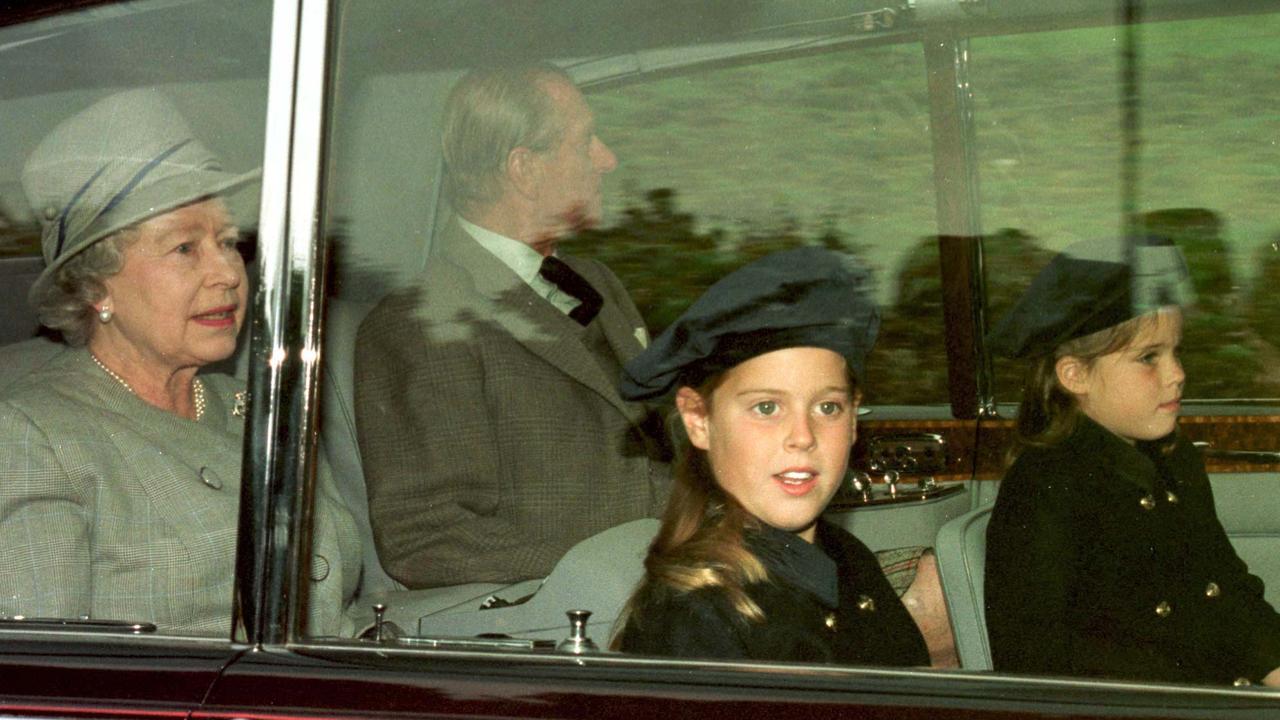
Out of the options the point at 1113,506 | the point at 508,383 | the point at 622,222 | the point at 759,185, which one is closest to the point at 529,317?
the point at 508,383

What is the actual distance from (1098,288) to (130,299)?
4.13 feet

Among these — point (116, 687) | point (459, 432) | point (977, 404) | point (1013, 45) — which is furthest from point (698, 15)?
point (116, 687)

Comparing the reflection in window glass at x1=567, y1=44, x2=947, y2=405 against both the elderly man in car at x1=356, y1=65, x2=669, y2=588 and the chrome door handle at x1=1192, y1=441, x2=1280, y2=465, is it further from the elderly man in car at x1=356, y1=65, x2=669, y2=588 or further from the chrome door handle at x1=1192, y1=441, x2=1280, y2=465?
the chrome door handle at x1=1192, y1=441, x2=1280, y2=465

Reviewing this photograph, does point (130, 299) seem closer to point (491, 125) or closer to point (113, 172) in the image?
point (113, 172)

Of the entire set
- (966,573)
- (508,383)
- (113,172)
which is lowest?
(966,573)

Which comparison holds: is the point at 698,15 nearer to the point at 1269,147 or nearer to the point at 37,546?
the point at 1269,147

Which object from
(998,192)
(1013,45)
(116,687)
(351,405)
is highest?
(1013,45)

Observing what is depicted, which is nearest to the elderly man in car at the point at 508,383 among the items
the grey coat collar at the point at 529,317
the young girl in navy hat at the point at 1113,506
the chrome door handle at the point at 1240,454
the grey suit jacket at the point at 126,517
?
the grey coat collar at the point at 529,317

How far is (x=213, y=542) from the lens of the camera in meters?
2.00

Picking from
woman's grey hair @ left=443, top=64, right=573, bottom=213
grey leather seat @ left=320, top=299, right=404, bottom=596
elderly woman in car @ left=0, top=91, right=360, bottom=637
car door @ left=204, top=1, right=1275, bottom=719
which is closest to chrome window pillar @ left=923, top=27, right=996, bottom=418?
car door @ left=204, top=1, right=1275, bottom=719

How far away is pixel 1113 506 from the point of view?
2201mm

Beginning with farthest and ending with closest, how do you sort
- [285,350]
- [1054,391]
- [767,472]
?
1. [1054,391]
2. [767,472]
3. [285,350]

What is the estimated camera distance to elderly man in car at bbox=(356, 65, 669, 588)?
2.07 meters

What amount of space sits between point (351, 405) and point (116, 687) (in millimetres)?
471
